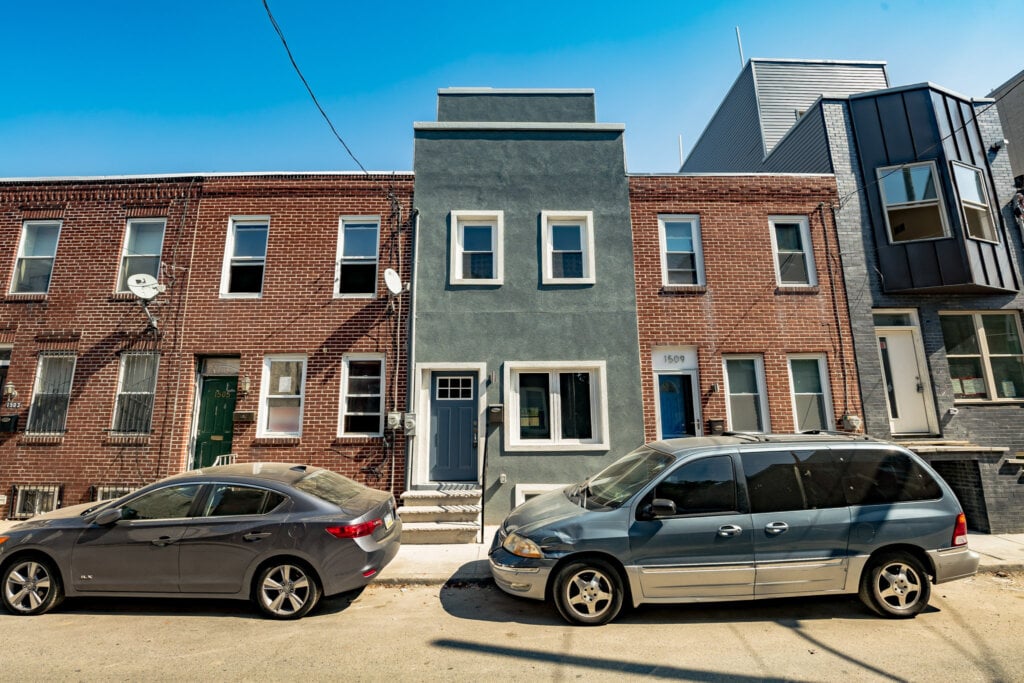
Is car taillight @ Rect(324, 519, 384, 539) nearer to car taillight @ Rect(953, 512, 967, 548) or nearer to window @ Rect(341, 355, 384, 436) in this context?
window @ Rect(341, 355, 384, 436)

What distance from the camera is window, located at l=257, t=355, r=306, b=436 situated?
909cm

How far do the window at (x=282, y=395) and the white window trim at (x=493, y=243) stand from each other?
137 inches

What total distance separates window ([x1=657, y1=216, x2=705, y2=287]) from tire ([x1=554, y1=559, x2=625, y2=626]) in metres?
6.24

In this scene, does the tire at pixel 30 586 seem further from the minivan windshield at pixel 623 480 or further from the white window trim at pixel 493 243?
the white window trim at pixel 493 243

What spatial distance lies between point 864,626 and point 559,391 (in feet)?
17.9

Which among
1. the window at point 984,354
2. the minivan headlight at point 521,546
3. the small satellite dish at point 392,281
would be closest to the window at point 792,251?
the window at point 984,354

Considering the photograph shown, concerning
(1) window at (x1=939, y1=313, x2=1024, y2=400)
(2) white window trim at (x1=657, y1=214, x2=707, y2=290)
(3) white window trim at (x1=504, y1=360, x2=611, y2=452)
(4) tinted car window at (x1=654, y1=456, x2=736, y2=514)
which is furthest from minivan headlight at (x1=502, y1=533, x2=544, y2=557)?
(1) window at (x1=939, y1=313, x2=1024, y2=400)

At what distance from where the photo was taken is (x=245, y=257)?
9781 mm

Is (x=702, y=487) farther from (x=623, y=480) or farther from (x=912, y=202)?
(x=912, y=202)

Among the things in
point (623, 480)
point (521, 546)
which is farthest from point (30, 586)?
point (623, 480)

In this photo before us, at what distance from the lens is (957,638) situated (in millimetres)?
4527

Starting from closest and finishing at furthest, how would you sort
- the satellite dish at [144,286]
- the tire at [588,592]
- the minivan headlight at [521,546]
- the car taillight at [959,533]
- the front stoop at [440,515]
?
the tire at [588,592]
the minivan headlight at [521,546]
the car taillight at [959,533]
the front stoop at [440,515]
the satellite dish at [144,286]

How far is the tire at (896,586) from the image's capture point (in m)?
4.90

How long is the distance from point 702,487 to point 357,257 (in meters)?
7.70
